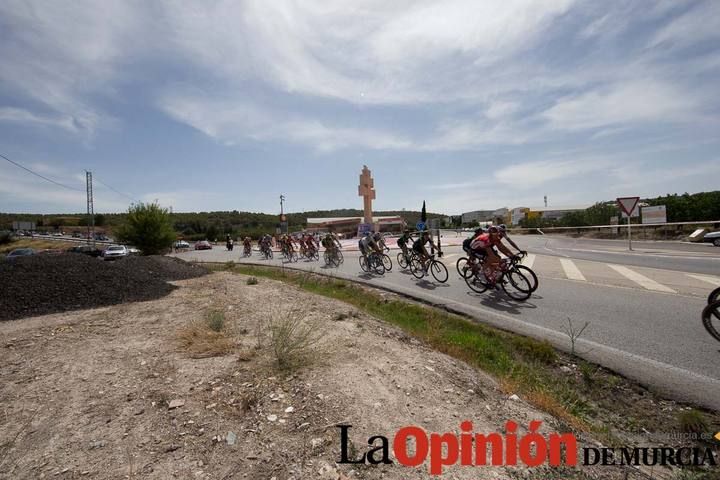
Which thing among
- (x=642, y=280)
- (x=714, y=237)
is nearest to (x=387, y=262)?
(x=642, y=280)

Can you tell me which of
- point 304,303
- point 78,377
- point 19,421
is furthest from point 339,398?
point 304,303

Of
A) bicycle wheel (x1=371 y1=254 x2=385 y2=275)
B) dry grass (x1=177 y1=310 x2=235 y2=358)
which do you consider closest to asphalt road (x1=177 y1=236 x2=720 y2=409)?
bicycle wheel (x1=371 y1=254 x2=385 y2=275)

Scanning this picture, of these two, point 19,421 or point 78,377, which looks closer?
point 19,421

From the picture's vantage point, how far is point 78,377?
3.99 meters

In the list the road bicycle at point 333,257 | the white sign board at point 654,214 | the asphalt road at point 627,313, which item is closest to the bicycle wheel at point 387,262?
the asphalt road at point 627,313

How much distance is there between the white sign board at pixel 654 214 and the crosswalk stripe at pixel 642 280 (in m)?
19.6

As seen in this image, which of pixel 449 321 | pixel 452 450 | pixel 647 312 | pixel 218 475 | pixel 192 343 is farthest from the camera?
pixel 449 321

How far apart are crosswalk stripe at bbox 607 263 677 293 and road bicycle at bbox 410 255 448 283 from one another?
4.96 m

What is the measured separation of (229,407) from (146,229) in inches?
1188

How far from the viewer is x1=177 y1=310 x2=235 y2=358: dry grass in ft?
15.3

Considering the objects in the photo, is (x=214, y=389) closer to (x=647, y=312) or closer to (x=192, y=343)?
(x=192, y=343)

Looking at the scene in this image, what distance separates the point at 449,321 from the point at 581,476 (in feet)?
14.9

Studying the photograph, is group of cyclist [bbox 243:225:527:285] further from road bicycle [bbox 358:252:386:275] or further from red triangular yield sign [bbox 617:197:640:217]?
red triangular yield sign [bbox 617:197:640:217]

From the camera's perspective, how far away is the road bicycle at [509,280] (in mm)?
8023
